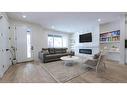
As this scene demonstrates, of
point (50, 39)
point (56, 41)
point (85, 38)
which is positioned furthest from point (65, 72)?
point (56, 41)

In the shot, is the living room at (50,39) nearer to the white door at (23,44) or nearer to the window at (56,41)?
the white door at (23,44)

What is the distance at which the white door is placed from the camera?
4.92m

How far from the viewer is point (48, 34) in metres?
7.52

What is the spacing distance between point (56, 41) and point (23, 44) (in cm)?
365

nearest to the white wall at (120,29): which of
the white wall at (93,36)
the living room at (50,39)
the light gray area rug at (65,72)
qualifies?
the living room at (50,39)

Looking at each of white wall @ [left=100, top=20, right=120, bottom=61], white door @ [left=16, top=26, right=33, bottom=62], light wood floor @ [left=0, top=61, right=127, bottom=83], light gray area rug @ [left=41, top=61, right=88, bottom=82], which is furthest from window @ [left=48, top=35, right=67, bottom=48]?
light wood floor @ [left=0, top=61, right=127, bottom=83]

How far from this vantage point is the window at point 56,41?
775 cm

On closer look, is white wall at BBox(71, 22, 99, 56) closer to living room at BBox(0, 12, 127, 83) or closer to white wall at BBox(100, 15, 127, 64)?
living room at BBox(0, 12, 127, 83)

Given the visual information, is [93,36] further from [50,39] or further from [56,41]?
[50,39]

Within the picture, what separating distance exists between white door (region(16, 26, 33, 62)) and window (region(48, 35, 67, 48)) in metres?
2.38

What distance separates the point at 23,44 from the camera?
512 cm
